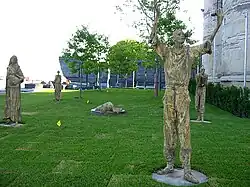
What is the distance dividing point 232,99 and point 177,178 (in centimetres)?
1512

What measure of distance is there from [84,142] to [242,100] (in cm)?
1233

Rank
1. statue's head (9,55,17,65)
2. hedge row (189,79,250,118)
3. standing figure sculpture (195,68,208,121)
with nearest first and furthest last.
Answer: statue's head (9,55,17,65)
standing figure sculpture (195,68,208,121)
hedge row (189,79,250,118)

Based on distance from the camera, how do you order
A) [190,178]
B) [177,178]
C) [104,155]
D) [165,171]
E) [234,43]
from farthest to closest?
1. [234,43]
2. [104,155]
3. [165,171]
4. [177,178]
5. [190,178]

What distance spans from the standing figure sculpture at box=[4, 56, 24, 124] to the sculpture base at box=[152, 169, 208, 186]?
7471 mm

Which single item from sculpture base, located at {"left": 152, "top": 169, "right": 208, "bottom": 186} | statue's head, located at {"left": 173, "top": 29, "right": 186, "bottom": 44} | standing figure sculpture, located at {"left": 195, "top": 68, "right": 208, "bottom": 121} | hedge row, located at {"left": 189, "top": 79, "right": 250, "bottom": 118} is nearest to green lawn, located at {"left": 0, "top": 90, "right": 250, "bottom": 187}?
sculpture base, located at {"left": 152, "top": 169, "right": 208, "bottom": 186}

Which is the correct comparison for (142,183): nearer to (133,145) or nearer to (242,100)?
(133,145)

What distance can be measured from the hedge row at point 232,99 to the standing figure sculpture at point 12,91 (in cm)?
1240

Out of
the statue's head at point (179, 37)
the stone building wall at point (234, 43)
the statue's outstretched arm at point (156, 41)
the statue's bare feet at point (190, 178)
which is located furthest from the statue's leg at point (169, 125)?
the stone building wall at point (234, 43)

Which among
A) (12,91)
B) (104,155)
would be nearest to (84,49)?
(12,91)

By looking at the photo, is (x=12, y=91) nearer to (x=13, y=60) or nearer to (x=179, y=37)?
(x=13, y=60)

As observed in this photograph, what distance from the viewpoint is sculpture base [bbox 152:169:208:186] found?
236 inches

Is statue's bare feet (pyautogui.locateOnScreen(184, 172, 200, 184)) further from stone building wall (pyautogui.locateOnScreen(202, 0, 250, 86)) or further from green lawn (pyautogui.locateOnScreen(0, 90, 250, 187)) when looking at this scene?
stone building wall (pyautogui.locateOnScreen(202, 0, 250, 86))

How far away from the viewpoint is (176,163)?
7.41 metres

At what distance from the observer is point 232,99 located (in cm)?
2023
